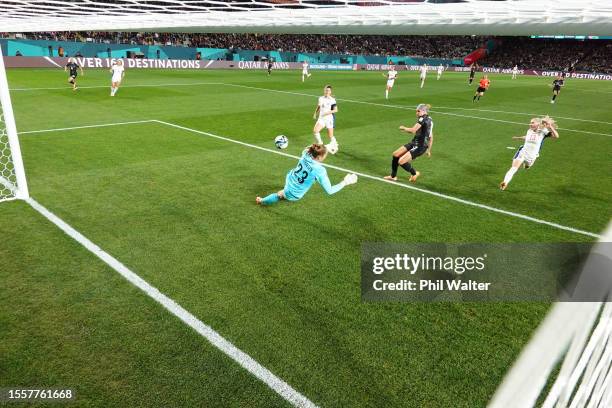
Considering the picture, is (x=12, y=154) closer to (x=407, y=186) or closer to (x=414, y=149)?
(x=407, y=186)

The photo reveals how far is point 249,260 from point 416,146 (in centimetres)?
554

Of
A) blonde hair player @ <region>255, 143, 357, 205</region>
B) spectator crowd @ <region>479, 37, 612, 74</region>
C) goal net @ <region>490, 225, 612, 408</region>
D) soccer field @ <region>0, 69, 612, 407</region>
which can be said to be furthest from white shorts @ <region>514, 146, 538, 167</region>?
spectator crowd @ <region>479, 37, 612, 74</region>

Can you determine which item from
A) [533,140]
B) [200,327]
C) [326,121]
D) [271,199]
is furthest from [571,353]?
[326,121]

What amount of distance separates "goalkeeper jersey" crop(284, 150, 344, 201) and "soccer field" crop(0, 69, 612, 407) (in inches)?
18.2

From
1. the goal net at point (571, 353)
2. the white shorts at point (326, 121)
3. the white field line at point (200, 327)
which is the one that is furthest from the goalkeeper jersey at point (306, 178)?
the white shorts at point (326, 121)

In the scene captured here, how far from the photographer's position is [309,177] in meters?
6.80

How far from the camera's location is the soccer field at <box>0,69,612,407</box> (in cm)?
374

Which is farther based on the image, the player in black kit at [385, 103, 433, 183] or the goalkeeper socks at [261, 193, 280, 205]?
the player in black kit at [385, 103, 433, 183]

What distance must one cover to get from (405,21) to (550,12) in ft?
6.95

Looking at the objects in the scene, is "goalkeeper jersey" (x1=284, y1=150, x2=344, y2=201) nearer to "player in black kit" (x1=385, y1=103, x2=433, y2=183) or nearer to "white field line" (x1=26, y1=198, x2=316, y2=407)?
"player in black kit" (x1=385, y1=103, x2=433, y2=183)

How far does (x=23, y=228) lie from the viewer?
246 inches

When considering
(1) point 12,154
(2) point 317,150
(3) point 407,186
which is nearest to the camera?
(2) point 317,150

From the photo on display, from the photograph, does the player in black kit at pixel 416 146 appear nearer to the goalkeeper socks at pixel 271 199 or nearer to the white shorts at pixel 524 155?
the white shorts at pixel 524 155

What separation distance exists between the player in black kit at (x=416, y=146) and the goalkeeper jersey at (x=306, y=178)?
9.63 feet
